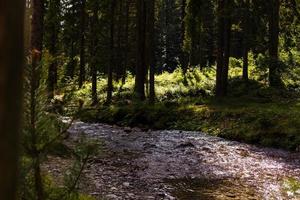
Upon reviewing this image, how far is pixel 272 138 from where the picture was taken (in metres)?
17.9

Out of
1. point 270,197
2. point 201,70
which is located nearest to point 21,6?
point 270,197

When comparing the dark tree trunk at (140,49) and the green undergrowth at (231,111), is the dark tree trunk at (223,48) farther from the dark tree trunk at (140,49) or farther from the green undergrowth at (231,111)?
the dark tree trunk at (140,49)

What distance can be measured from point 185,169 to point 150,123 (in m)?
9.65

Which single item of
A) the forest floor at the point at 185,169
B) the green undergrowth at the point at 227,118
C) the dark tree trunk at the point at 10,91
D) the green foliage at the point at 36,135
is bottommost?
the forest floor at the point at 185,169

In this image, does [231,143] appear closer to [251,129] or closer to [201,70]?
[251,129]

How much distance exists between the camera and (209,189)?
10.8 metres

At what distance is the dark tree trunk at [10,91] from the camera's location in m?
1.42

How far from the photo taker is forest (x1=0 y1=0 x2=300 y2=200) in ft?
10.5

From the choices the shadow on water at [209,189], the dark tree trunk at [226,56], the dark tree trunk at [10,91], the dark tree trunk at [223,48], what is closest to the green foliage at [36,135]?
the dark tree trunk at [10,91]

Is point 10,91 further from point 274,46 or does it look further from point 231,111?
point 274,46

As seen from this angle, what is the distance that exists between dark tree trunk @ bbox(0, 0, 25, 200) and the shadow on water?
8.61m

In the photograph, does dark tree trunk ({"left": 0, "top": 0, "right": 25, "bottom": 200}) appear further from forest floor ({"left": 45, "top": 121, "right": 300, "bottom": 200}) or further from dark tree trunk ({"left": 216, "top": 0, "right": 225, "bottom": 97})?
dark tree trunk ({"left": 216, "top": 0, "right": 225, "bottom": 97})

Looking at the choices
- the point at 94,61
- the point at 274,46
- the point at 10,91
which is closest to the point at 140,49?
the point at 94,61

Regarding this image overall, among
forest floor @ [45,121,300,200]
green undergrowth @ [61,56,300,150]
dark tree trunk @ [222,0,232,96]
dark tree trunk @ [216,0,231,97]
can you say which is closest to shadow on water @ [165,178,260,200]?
forest floor @ [45,121,300,200]
